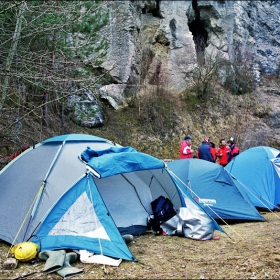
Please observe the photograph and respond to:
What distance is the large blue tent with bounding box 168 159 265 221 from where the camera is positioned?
615cm

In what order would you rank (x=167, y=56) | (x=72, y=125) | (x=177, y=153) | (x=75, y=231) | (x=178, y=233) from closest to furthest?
(x=75, y=231) < (x=178, y=233) < (x=72, y=125) < (x=177, y=153) < (x=167, y=56)

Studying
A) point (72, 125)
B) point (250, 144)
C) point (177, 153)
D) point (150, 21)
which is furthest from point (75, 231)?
point (150, 21)

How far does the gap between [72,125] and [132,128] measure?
3.17 metres

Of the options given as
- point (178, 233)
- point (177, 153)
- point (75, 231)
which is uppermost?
point (75, 231)

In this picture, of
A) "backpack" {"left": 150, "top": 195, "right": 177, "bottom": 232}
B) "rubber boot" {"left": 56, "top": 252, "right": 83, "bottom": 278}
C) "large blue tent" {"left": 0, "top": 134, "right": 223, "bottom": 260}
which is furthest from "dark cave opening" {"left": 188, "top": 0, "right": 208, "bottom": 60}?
"rubber boot" {"left": 56, "top": 252, "right": 83, "bottom": 278}

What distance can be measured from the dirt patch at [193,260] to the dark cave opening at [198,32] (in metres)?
15.4

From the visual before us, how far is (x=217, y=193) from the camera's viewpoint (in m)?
6.26

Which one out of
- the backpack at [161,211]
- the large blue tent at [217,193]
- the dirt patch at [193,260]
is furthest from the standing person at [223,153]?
the dirt patch at [193,260]

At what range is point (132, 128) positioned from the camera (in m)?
15.1

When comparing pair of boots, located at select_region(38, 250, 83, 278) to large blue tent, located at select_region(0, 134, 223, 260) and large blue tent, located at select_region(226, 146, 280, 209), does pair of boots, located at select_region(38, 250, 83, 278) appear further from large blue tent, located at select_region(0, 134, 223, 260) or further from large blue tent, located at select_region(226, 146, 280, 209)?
large blue tent, located at select_region(226, 146, 280, 209)

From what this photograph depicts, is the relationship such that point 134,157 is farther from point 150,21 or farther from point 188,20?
point 188,20

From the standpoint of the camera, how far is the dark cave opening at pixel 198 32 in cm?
1931

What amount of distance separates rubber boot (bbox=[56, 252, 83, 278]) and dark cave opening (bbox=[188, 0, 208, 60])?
16.6 m

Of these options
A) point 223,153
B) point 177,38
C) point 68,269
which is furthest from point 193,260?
point 177,38
